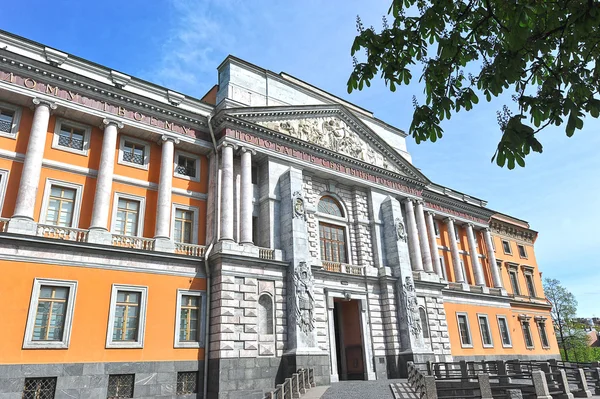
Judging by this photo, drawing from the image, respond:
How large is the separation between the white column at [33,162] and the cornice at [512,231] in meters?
38.3

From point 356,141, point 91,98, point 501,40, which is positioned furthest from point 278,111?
point 501,40

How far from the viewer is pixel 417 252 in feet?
100

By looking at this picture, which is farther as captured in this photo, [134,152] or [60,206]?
[134,152]

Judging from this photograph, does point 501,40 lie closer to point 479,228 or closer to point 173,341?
point 173,341

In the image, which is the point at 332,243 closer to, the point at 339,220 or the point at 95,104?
the point at 339,220

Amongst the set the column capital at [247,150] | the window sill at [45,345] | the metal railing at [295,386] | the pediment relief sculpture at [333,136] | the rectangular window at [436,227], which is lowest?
the metal railing at [295,386]

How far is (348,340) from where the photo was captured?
2631cm

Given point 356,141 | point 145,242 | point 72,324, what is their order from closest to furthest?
point 72,324, point 145,242, point 356,141

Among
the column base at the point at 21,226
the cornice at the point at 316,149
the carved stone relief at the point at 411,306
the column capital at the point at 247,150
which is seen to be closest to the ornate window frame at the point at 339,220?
the cornice at the point at 316,149

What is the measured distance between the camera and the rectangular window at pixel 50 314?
16391 millimetres

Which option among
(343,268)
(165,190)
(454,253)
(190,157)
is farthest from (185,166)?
(454,253)

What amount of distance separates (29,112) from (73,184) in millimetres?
3754

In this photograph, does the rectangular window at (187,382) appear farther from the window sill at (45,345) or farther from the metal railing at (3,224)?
the metal railing at (3,224)

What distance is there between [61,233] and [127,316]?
451 cm
